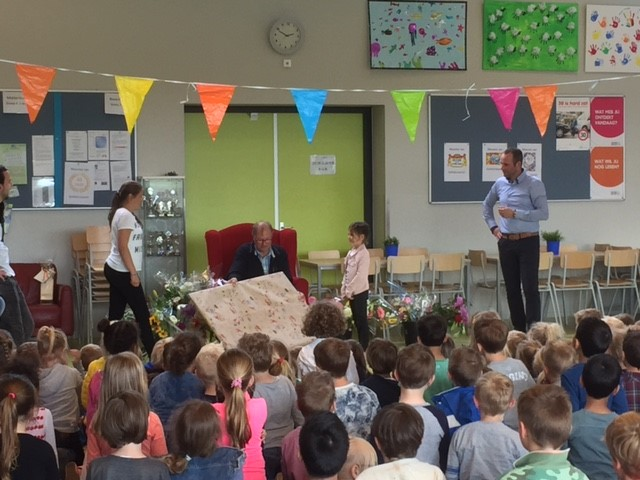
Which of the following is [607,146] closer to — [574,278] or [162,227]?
[574,278]

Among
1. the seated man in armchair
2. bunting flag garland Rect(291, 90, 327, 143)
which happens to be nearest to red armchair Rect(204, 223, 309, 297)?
the seated man in armchair

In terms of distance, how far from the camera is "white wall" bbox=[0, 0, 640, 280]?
8430 mm

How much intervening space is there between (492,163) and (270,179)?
2.23 metres

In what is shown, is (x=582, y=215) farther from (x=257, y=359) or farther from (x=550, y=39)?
(x=257, y=359)

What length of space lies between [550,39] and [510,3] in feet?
1.81

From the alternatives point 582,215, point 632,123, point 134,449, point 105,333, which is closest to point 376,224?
point 582,215

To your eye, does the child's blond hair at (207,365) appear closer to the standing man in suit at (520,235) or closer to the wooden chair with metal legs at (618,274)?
the standing man in suit at (520,235)

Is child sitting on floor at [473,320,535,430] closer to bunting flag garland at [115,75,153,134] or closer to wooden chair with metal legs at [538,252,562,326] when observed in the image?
bunting flag garland at [115,75,153,134]

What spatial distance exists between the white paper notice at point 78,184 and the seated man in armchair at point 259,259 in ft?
6.54

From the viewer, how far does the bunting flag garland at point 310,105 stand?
23.7 feet

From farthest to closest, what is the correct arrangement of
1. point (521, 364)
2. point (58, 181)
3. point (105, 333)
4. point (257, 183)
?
point (257, 183) < point (58, 181) < point (105, 333) < point (521, 364)

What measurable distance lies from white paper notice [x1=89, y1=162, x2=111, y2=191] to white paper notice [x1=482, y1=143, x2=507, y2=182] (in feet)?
12.1

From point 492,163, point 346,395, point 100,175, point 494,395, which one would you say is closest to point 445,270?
point 492,163

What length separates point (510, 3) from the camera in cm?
936
